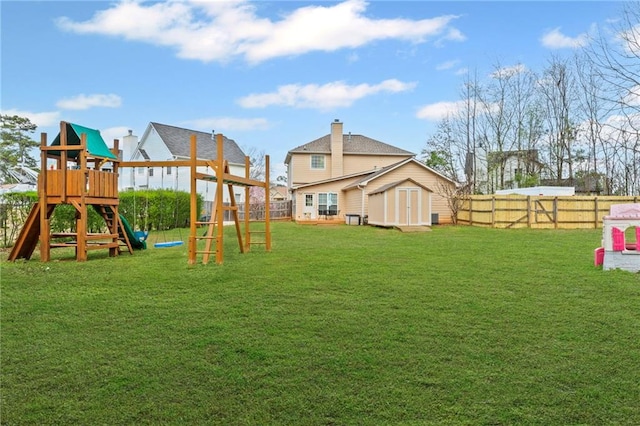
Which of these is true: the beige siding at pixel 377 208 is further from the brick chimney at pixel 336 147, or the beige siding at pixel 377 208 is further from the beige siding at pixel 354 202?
the brick chimney at pixel 336 147

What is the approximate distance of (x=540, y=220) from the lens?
19781mm

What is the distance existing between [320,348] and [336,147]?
27.2 m

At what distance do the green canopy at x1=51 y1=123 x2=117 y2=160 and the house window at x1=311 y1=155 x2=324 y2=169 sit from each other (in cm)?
2119

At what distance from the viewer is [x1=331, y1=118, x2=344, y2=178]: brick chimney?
30.2 m

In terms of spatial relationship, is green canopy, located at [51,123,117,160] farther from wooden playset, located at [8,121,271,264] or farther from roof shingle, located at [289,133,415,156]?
roof shingle, located at [289,133,415,156]

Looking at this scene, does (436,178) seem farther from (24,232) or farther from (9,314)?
(9,314)

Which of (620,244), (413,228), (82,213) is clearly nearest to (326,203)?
(413,228)

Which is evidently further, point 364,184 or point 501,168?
point 501,168

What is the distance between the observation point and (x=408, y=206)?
19688mm

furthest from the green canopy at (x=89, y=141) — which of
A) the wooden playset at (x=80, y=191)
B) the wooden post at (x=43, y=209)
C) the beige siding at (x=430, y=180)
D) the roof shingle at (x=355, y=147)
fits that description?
the roof shingle at (x=355, y=147)

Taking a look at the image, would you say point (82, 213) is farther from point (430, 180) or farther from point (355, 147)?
point (355, 147)

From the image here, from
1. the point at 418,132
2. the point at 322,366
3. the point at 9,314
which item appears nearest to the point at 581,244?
the point at 322,366

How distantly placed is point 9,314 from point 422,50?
12.9 metres

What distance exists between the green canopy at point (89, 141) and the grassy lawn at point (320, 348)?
146 inches
